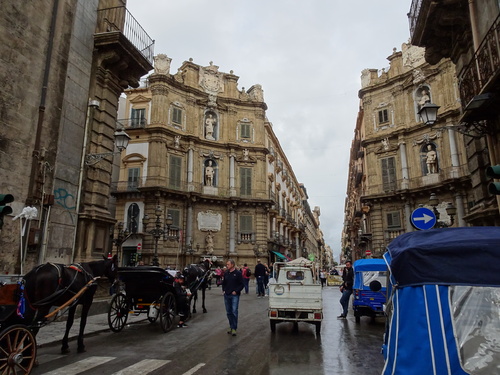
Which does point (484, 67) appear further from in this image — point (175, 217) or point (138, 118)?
A: point (138, 118)

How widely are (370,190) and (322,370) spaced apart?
30.4 m

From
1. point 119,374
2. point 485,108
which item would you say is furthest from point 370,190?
point 119,374

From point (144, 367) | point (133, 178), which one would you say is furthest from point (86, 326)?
point (133, 178)

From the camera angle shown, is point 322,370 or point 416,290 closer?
point 416,290

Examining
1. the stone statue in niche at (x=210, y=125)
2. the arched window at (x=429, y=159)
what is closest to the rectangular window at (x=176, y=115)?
the stone statue in niche at (x=210, y=125)

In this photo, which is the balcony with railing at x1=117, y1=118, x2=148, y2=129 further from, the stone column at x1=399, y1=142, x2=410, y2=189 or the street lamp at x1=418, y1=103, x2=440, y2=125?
the street lamp at x1=418, y1=103, x2=440, y2=125

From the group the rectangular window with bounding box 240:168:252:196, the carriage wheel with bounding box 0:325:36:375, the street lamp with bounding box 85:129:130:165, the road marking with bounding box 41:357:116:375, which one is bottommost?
the road marking with bounding box 41:357:116:375

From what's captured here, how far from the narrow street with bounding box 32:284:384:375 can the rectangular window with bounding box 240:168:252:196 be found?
24.7 meters

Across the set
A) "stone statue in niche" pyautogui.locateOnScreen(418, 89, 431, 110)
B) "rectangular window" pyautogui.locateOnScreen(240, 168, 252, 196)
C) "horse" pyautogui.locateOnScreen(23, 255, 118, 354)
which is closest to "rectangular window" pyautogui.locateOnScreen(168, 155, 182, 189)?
"rectangular window" pyautogui.locateOnScreen(240, 168, 252, 196)

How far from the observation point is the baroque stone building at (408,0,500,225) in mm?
8391

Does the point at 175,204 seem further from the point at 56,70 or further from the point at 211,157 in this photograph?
the point at 56,70

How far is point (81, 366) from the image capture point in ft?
20.4

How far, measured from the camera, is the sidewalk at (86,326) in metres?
8.31

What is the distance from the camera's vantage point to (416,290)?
3.47 metres
